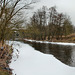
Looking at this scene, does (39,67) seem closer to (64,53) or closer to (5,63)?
(5,63)

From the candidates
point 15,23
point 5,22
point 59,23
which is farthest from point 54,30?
point 5,22

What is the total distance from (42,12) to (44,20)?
304 centimetres

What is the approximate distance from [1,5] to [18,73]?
5779 millimetres

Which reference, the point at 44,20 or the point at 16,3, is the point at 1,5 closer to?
the point at 16,3

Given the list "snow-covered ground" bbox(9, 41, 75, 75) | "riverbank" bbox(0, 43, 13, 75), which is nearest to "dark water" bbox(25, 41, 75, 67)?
"snow-covered ground" bbox(9, 41, 75, 75)

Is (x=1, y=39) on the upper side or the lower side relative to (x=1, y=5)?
lower

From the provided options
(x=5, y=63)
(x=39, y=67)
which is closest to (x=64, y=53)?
(x=39, y=67)

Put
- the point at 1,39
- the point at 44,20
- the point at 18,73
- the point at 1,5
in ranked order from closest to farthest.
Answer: the point at 18,73, the point at 1,5, the point at 1,39, the point at 44,20

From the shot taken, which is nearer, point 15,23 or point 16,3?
point 16,3

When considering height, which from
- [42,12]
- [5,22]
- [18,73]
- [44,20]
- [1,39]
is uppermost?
[42,12]

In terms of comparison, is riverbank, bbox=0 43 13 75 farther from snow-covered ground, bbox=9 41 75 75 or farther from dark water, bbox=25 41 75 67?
dark water, bbox=25 41 75 67

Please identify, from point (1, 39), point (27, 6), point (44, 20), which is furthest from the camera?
point (44, 20)

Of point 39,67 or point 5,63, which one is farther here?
point 39,67

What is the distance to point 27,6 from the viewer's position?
10016 mm
